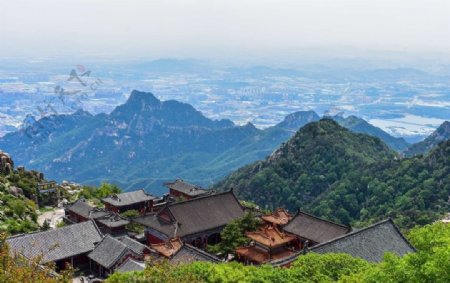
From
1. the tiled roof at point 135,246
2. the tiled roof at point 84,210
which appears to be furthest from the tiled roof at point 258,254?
the tiled roof at point 84,210

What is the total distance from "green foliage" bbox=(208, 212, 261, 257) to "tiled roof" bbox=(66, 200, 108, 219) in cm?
1261

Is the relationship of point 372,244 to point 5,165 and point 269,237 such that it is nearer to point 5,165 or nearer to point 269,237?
point 269,237

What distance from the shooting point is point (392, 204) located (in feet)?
233

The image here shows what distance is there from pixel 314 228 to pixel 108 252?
15.6m

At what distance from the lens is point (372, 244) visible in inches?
1267

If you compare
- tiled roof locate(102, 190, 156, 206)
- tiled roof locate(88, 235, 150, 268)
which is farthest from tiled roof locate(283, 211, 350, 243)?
tiled roof locate(102, 190, 156, 206)

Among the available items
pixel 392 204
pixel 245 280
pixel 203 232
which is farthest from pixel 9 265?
pixel 392 204

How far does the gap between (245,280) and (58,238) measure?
21.8 meters

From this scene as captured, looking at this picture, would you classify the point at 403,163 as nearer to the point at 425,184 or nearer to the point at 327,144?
the point at 425,184

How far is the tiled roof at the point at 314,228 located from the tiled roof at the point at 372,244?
12.3 feet

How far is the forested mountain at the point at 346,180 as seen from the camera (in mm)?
69125

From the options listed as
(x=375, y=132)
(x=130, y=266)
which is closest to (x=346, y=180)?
(x=130, y=266)

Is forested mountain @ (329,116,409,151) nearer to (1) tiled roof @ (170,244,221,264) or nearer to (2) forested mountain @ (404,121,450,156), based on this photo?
(2) forested mountain @ (404,121,450,156)

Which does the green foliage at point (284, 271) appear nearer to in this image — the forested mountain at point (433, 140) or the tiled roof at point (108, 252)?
the tiled roof at point (108, 252)
